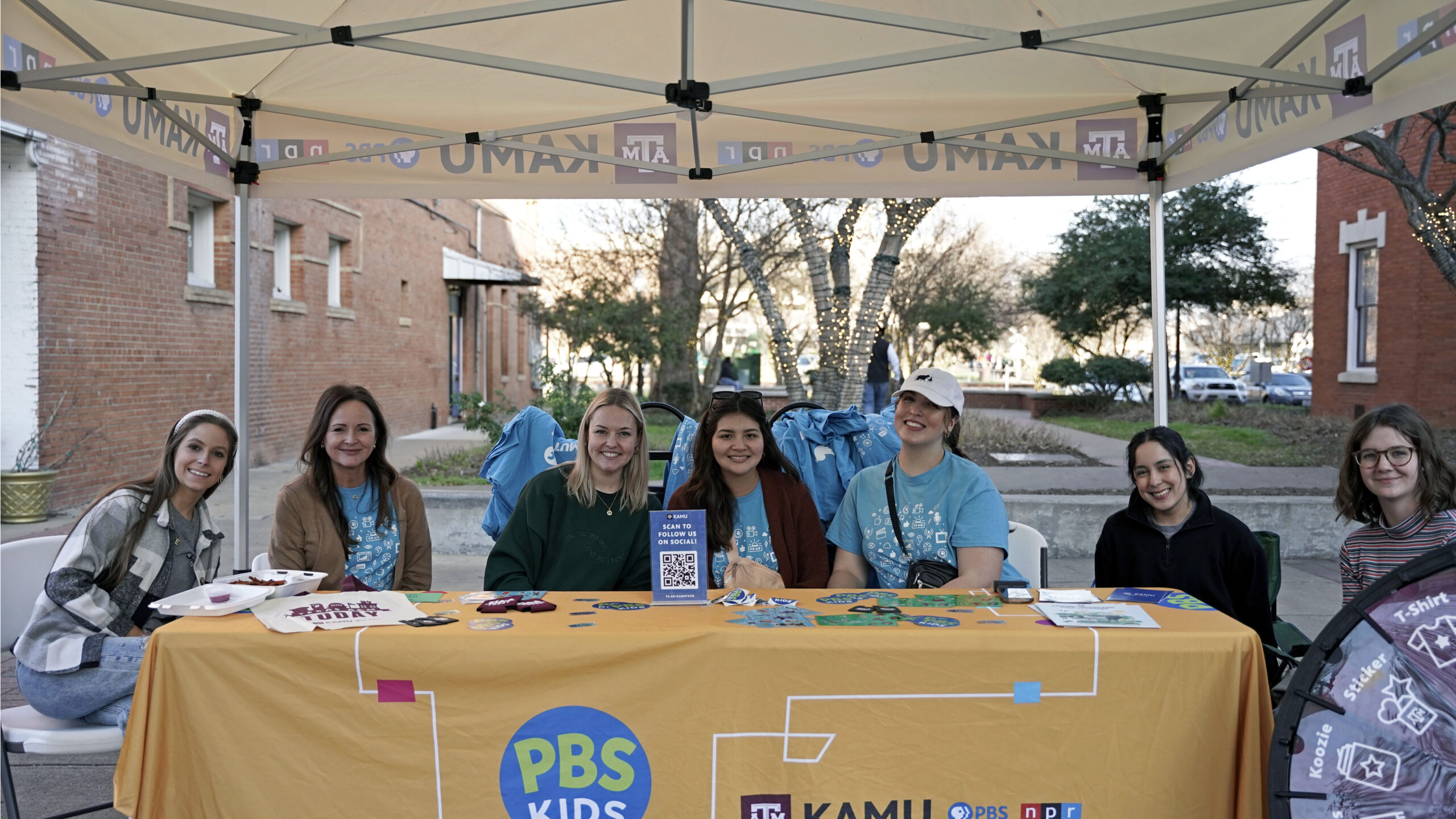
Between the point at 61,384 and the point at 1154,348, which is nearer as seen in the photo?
the point at 1154,348

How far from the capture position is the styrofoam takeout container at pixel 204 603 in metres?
2.71

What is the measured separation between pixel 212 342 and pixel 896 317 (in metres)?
18.9

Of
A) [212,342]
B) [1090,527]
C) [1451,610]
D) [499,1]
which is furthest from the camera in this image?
[212,342]

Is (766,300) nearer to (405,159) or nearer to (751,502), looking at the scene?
(405,159)

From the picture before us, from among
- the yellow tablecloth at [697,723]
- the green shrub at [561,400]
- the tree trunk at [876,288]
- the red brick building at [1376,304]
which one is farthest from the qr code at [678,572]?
the red brick building at [1376,304]

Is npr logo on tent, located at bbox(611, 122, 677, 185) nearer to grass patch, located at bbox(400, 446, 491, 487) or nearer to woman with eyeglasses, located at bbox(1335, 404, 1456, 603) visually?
woman with eyeglasses, located at bbox(1335, 404, 1456, 603)

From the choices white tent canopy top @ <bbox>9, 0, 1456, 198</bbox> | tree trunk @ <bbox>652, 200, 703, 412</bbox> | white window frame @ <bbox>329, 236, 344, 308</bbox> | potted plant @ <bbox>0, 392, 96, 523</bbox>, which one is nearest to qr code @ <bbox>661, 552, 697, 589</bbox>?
white tent canopy top @ <bbox>9, 0, 1456, 198</bbox>

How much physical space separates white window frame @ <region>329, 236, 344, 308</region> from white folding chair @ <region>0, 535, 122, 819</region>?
13645mm

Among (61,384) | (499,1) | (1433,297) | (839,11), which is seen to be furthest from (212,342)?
(1433,297)

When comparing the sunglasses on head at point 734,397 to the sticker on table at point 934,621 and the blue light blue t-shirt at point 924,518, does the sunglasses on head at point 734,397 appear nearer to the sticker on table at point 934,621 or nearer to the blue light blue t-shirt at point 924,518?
the blue light blue t-shirt at point 924,518

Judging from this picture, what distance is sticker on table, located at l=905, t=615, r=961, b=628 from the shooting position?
2654mm

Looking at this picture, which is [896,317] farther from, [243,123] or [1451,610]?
[1451,610]

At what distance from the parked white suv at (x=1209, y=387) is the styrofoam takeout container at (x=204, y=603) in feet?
99.7

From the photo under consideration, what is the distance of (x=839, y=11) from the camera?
10.9 feet
